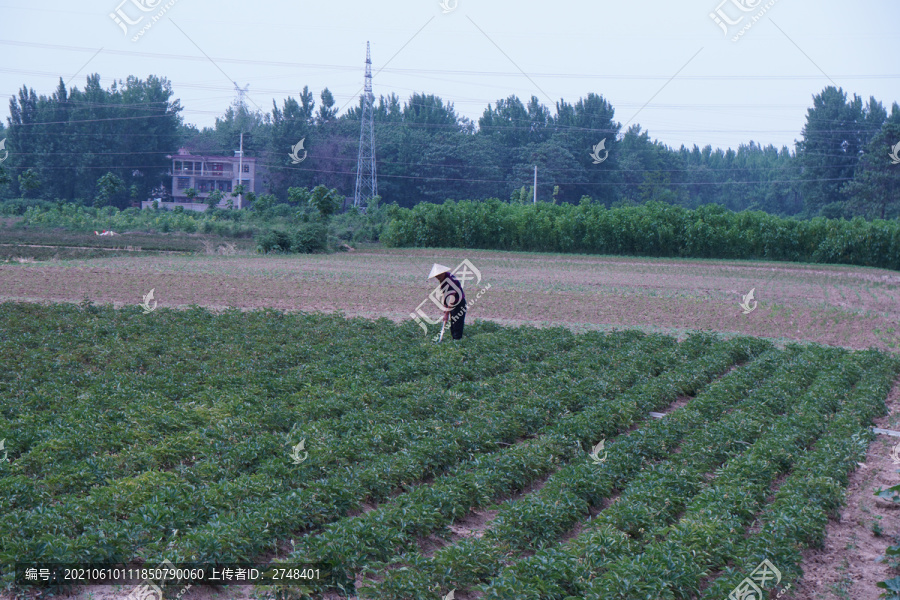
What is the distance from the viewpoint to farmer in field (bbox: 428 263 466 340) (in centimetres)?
1493

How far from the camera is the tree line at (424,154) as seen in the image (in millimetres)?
71000

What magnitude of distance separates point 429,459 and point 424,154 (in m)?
68.4

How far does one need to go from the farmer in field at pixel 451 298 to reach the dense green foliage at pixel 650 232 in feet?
102

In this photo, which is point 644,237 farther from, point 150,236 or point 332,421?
point 332,421

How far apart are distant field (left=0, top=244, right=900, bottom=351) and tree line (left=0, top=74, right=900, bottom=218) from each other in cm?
3625

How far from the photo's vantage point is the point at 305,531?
6.85 m

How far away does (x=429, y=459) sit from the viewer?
27.6ft
